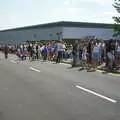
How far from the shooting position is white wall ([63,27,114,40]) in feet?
323

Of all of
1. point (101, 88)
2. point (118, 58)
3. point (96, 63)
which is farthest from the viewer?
point (96, 63)

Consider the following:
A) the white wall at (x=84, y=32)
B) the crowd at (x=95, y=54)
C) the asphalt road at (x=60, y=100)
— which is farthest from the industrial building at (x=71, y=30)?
the asphalt road at (x=60, y=100)

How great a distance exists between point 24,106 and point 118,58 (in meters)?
12.5

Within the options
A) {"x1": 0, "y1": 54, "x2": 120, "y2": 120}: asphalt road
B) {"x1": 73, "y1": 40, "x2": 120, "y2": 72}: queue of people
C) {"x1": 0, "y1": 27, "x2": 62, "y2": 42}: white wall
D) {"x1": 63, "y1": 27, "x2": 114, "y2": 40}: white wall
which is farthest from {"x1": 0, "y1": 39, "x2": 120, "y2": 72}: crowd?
{"x1": 0, "y1": 27, "x2": 62, "y2": 42}: white wall

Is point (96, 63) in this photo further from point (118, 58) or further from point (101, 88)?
point (101, 88)

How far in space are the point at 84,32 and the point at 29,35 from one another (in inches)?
845

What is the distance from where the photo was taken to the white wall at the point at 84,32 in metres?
98.4

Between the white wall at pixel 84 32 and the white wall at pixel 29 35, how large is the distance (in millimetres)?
1898

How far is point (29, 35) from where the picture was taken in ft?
382

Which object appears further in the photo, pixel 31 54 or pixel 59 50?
pixel 31 54

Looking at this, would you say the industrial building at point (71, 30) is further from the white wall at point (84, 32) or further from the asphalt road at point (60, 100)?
the asphalt road at point (60, 100)

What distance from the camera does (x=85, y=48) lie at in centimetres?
2625

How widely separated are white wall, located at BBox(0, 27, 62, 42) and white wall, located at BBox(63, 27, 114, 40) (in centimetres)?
190

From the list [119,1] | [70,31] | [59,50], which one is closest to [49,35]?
[70,31]
